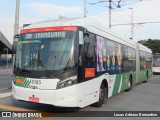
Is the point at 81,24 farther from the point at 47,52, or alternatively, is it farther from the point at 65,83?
the point at 65,83

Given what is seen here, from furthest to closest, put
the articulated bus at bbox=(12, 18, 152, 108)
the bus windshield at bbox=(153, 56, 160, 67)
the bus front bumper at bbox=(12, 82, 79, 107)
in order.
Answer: the bus windshield at bbox=(153, 56, 160, 67) → the articulated bus at bbox=(12, 18, 152, 108) → the bus front bumper at bbox=(12, 82, 79, 107)

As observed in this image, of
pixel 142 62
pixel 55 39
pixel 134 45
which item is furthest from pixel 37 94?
pixel 142 62

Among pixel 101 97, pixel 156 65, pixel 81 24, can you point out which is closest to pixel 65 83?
pixel 81 24

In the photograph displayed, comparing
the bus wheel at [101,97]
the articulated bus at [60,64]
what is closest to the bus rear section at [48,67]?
the articulated bus at [60,64]

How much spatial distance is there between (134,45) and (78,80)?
10.5 metres

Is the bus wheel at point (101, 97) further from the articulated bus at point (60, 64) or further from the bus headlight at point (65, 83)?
the bus headlight at point (65, 83)

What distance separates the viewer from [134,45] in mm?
18594

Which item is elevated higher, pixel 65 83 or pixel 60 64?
pixel 60 64

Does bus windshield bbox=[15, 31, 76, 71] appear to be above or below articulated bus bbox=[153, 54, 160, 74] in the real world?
above

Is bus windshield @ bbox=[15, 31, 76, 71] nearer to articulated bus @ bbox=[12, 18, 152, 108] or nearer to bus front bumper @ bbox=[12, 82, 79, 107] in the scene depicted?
articulated bus @ bbox=[12, 18, 152, 108]

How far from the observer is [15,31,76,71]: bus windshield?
343 inches

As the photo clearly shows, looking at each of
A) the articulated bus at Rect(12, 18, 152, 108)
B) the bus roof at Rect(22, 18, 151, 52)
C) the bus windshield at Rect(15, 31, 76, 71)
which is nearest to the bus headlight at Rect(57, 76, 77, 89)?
the articulated bus at Rect(12, 18, 152, 108)

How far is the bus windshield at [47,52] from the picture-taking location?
343 inches

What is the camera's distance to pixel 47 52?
884 centimetres
